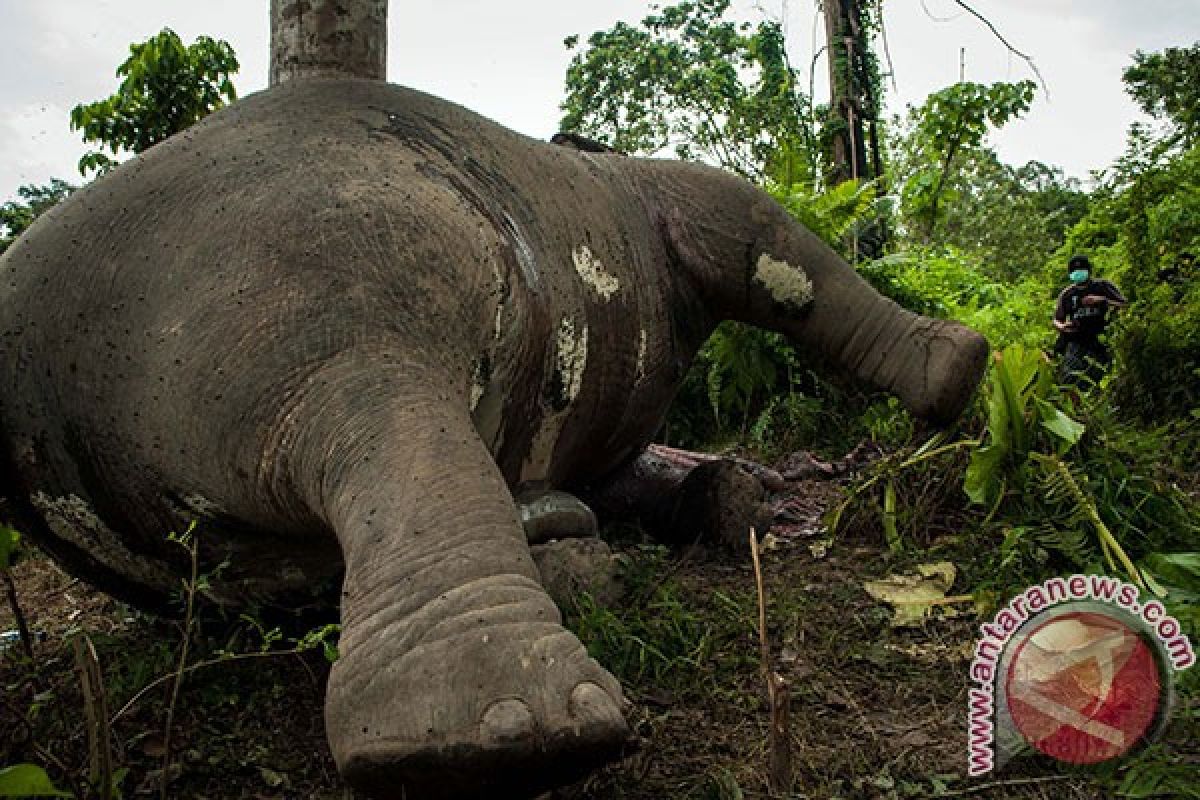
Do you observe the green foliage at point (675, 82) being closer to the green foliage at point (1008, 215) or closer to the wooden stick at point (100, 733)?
the green foliage at point (1008, 215)

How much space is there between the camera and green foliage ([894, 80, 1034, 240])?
735cm

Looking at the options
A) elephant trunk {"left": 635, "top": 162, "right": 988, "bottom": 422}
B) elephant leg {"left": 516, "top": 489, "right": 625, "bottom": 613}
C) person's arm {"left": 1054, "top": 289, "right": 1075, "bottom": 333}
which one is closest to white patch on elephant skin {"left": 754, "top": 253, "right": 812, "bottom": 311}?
elephant trunk {"left": 635, "top": 162, "right": 988, "bottom": 422}

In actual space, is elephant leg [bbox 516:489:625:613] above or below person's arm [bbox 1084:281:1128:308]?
below

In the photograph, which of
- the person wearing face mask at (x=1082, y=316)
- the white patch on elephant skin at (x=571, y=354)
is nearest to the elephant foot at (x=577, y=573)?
the white patch on elephant skin at (x=571, y=354)

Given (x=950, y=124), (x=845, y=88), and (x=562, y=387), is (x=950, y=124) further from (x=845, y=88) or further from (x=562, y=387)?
(x=562, y=387)

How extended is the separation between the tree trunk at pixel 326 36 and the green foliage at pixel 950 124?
4.53 m

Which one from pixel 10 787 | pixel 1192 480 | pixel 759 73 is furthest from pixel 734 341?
pixel 759 73

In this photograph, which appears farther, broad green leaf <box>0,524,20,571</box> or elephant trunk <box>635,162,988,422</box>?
elephant trunk <box>635,162,988,422</box>

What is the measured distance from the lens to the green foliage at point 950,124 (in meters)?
7.35

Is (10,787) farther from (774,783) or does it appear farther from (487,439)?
(487,439)

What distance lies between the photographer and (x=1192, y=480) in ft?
11.4

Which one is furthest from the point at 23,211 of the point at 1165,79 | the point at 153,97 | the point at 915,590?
the point at 1165,79

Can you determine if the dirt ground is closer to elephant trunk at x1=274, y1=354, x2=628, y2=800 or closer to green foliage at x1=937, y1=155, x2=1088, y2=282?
elephant trunk at x1=274, y1=354, x2=628, y2=800

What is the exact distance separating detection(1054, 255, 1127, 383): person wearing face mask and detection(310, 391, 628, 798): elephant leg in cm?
499
